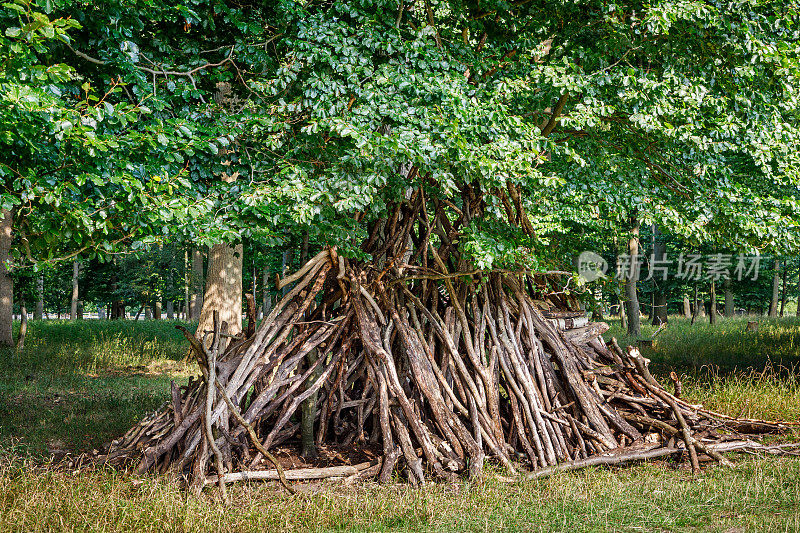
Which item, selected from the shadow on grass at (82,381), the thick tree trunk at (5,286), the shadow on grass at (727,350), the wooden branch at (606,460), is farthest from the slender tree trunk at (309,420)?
the thick tree trunk at (5,286)

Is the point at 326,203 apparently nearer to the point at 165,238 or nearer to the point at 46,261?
the point at 165,238

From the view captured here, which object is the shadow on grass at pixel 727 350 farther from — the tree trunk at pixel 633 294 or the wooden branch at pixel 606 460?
the wooden branch at pixel 606 460

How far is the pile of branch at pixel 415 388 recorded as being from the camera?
222 inches

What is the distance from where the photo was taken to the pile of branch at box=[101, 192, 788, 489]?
5.63m

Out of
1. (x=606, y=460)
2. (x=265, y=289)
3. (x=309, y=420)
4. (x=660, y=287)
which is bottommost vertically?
(x=606, y=460)

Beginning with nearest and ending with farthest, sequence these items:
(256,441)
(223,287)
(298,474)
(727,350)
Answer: (256,441), (298,474), (223,287), (727,350)

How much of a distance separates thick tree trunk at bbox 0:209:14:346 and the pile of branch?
7203 mm

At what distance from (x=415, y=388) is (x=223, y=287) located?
630 cm

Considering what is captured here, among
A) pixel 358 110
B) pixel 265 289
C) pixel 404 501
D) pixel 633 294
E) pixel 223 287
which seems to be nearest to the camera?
pixel 404 501

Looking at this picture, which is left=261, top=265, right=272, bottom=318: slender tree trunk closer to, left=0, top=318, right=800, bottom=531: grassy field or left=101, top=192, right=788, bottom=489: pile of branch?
left=101, top=192, right=788, bottom=489: pile of branch

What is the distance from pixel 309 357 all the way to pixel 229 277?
5.94 meters

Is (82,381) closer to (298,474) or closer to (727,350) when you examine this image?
(298,474)

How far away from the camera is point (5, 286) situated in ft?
37.9

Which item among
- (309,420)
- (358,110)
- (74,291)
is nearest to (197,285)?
(74,291)
